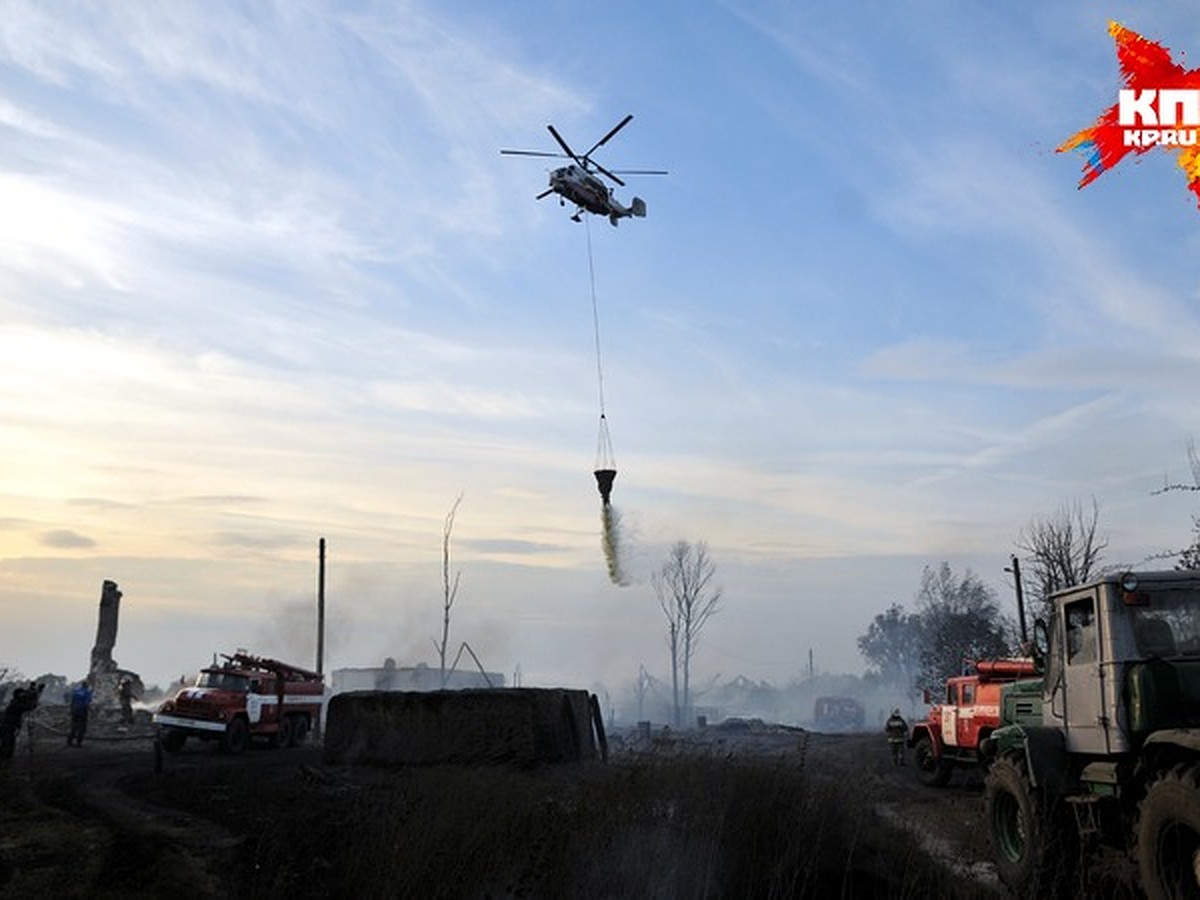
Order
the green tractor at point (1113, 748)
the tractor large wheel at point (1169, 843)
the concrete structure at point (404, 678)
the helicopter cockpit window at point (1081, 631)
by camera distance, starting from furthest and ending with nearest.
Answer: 1. the concrete structure at point (404, 678)
2. the helicopter cockpit window at point (1081, 631)
3. the green tractor at point (1113, 748)
4. the tractor large wheel at point (1169, 843)

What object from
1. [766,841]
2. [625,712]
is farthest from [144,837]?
[625,712]

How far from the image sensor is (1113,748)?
8.55 meters

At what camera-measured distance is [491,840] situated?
8.89 m

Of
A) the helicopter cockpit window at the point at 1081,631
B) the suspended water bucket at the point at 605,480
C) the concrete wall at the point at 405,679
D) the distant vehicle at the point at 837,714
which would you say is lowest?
the distant vehicle at the point at 837,714

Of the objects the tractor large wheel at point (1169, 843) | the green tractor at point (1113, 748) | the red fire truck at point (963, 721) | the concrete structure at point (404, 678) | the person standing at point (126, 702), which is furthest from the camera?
the concrete structure at point (404, 678)

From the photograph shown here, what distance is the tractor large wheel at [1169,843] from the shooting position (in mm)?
7285

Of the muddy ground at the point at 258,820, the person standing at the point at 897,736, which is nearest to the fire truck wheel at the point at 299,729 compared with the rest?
the muddy ground at the point at 258,820

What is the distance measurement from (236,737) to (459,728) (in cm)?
1011

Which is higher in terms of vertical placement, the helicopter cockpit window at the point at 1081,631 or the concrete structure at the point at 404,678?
the helicopter cockpit window at the point at 1081,631

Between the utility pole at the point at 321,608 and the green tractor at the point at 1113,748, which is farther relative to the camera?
the utility pole at the point at 321,608

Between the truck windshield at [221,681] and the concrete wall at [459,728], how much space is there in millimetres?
7852

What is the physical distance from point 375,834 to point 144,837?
3.96 m

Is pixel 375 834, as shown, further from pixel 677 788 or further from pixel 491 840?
pixel 677 788

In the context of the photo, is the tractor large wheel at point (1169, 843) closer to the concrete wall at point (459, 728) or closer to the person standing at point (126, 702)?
the concrete wall at point (459, 728)
